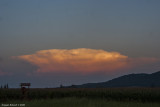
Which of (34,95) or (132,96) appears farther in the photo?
(34,95)

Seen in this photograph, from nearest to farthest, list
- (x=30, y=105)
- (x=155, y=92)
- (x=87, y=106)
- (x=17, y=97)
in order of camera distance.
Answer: (x=87, y=106)
(x=30, y=105)
(x=155, y=92)
(x=17, y=97)

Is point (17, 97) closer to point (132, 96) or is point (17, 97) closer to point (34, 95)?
point (34, 95)

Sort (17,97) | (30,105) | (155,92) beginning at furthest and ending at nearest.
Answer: (17,97), (155,92), (30,105)

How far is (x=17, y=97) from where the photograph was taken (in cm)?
4028

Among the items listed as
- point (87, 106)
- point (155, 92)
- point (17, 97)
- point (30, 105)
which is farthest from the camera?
point (17, 97)

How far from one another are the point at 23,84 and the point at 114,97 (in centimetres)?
1259

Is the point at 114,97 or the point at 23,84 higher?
the point at 23,84

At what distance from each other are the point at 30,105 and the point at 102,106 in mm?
6646

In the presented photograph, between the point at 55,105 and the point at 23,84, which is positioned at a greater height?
the point at 23,84

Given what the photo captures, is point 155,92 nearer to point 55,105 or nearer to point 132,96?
point 132,96

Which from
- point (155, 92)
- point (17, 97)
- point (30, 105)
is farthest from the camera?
point (17, 97)

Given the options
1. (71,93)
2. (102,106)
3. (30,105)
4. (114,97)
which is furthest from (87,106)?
(71,93)

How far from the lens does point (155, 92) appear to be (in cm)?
3738

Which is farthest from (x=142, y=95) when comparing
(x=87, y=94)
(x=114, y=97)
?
(x=87, y=94)
